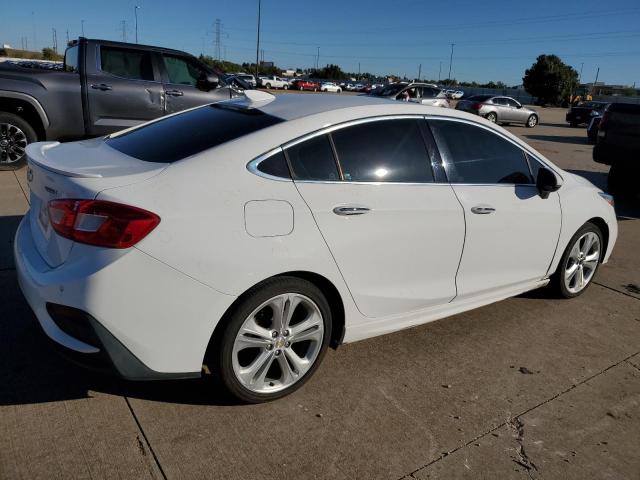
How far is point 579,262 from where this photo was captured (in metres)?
4.48

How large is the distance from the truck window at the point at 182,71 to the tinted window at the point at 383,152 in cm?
583

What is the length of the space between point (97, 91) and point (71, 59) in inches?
36.5

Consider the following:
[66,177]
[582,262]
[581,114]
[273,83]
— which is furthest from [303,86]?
[66,177]

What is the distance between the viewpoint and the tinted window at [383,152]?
2984mm

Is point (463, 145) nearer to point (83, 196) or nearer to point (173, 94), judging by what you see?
point (83, 196)

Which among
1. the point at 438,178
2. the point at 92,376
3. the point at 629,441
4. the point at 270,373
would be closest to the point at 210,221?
the point at 270,373

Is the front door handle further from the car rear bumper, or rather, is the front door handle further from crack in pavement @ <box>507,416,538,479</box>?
crack in pavement @ <box>507,416,538,479</box>

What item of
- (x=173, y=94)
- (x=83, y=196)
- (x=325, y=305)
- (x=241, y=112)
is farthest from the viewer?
(x=173, y=94)

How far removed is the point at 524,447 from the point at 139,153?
98.8 inches

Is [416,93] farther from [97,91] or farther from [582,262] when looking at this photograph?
[582,262]

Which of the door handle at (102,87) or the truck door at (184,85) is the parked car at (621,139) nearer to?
the truck door at (184,85)

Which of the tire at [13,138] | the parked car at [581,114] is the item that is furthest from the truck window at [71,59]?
the parked car at [581,114]

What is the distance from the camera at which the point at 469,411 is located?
2914mm

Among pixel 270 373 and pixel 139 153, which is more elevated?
pixel 139 153
